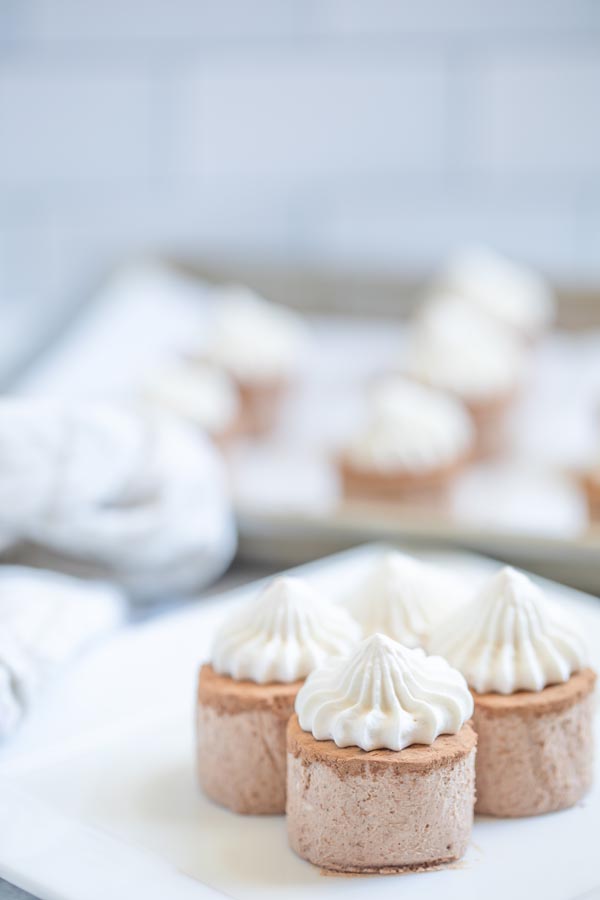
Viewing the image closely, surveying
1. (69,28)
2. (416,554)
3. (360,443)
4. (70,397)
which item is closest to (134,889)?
(416,554)

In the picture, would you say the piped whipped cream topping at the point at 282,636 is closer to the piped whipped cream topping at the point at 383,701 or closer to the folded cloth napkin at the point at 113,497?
the piped whipped cream topping at the point at 383,701

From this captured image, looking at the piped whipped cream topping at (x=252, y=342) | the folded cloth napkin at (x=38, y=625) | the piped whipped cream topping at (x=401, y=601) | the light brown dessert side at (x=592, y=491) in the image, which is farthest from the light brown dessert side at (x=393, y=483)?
the piped whipped cream topping at (x=401, y=601)

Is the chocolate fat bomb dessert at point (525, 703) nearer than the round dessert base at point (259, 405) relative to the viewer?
Yes

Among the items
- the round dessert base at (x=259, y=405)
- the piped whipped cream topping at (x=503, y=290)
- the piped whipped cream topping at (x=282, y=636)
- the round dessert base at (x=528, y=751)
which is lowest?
the round dessert base at (x=259, y=405)

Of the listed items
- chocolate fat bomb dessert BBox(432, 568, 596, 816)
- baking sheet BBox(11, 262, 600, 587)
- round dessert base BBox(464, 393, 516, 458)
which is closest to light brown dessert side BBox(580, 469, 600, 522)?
baking sheet BBox(11, 262, 600, 587)

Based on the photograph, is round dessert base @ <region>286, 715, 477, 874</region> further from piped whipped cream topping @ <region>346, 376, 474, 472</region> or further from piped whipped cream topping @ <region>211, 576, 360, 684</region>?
piped whipped cream topping @ <region>346, 376, 474, 472</region>

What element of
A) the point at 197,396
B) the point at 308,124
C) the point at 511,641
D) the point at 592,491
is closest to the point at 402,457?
the point at 592,491

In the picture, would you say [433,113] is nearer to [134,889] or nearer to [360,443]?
[360,443]
